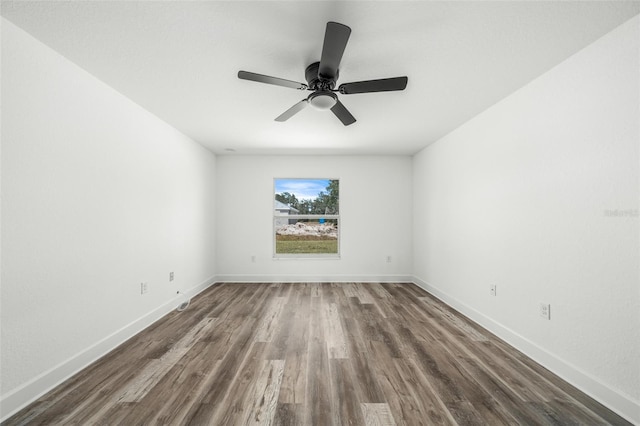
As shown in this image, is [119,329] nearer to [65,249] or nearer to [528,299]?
[65,249]

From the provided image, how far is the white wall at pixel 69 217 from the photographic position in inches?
62.1

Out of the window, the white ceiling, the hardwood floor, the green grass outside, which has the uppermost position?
the white ceiling

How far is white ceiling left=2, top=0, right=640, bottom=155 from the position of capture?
146 centimetres

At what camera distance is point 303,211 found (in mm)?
4934

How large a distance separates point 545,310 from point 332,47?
99.1 inches

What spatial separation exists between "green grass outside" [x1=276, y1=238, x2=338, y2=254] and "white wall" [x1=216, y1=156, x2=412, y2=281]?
218 millimetres

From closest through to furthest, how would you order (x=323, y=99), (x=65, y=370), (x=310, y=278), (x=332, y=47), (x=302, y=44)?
(x=332, y=47) < (x=302, y=44) < (x=65, y=370) < (x=323, y=99) < (x=310, y=278)

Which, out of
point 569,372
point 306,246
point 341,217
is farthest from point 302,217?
point 569,372

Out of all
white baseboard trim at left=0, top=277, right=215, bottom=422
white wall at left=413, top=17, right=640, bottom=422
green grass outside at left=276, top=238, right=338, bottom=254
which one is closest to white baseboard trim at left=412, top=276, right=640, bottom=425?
white wall at left=413, top=17, right=640, bottom=422

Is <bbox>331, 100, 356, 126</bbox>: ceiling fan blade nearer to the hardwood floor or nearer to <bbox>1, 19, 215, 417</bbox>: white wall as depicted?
<bbox>1, 19, 215, 417</bbox>: white wall

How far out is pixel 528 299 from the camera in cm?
224

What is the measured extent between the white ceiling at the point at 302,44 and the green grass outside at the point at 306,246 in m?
2.74

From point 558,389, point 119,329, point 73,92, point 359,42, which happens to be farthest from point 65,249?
point 558,389

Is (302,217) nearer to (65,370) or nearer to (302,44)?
(302,44)
